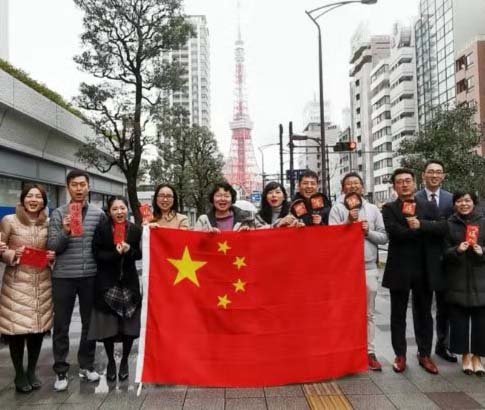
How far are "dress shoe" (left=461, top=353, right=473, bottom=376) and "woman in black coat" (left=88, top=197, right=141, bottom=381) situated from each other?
312 cm

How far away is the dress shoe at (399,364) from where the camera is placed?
209 inches

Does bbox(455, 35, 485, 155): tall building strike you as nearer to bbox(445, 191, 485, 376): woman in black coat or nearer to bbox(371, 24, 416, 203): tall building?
bbox(371, 24, 416, 203): tall building

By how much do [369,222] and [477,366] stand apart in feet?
5.58

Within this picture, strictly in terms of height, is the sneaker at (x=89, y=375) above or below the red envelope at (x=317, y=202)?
below

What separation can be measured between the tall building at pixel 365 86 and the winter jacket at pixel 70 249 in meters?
82.1

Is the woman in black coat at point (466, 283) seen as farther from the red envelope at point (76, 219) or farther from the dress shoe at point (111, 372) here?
the red envelope at point (76, 219)

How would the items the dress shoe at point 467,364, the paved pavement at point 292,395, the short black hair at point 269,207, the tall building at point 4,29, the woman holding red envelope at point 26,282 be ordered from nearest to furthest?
1. the paved pavement at point 292,395
2. the woman holding red envelope at point 26,282
3. the dress shoe at point 467,364
4. the short black hair at point 269,207
5. the tall building at point 4,29

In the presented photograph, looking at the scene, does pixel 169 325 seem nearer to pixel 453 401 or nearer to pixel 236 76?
pixel 453 401

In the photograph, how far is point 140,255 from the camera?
200 inches

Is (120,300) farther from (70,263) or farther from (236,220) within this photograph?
(236,220)

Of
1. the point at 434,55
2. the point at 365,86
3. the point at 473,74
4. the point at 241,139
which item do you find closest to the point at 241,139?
the point at 241,139

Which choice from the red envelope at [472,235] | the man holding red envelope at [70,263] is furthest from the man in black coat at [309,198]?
the man holding red envelope at [70,263]

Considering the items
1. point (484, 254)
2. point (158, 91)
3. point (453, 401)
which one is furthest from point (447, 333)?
point (158, 91)

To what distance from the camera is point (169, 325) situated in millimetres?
4707
